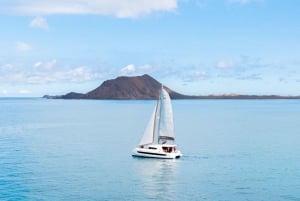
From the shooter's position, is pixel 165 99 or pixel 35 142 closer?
pixel 165 99

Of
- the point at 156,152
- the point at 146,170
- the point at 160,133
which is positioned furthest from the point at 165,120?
the point at 146,170

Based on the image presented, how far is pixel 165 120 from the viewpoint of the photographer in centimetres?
8775

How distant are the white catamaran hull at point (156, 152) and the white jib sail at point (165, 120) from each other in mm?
4870

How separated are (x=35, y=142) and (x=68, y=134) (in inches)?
842

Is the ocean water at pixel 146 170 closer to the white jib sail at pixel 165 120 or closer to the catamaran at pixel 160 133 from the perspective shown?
the catamaran at pixel 160 133

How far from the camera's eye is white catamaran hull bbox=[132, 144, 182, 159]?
8162 centimetres

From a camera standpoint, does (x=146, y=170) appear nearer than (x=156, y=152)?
Yes

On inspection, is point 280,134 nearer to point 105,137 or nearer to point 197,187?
point 105,137

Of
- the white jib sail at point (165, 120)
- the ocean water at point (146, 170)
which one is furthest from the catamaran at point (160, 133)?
the ocean water at point (146, 170)

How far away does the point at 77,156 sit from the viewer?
84125mm

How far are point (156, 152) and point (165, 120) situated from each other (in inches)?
296

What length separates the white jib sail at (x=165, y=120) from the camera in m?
87.6

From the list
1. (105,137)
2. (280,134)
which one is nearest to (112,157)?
(105,137)

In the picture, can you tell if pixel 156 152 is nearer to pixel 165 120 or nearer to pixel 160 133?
pixel 160 133
